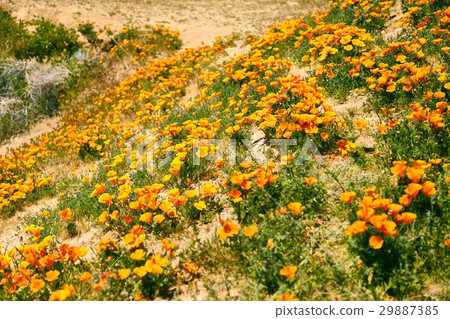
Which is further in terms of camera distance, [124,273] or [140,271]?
[124,273]

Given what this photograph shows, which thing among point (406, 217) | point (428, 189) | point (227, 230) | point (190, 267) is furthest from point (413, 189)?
point (190, 267)

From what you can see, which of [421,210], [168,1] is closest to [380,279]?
[421,210]

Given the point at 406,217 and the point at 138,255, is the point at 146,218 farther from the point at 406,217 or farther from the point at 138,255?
the point at 406,217

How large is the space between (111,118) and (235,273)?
7453 mm

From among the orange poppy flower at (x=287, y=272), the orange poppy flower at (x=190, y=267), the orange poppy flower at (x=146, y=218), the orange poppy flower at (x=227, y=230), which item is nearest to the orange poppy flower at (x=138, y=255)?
the orange poppy flower at (x=190, y=267)

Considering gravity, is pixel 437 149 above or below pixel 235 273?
above

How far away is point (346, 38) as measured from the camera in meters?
6.38

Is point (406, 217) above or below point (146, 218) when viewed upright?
above

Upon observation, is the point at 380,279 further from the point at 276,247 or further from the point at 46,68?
the point at 46,68
